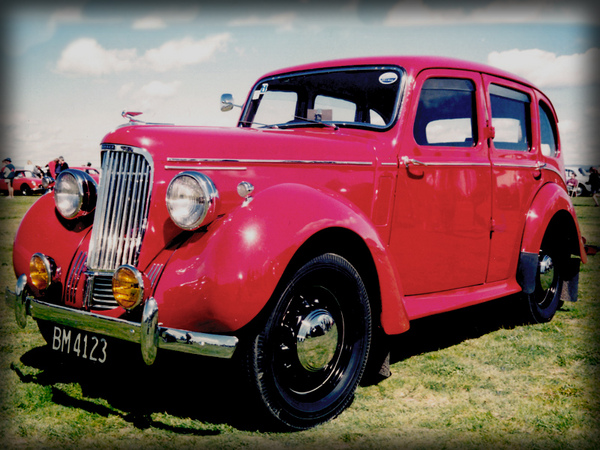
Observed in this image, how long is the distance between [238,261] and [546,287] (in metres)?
3.49

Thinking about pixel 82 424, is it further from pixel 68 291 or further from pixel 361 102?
pixel 361 102

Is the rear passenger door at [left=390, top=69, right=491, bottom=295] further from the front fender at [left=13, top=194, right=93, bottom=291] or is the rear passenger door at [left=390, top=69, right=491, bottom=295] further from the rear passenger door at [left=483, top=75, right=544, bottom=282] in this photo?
the front fender at [left=13, top=194, right=93, bottom=291]

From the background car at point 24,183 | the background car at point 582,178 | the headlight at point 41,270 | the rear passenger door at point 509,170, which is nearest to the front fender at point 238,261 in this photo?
the headlight at point 41,270

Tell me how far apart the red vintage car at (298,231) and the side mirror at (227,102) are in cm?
1

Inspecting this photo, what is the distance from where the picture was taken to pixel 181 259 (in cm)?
254

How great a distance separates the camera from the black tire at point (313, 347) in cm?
256

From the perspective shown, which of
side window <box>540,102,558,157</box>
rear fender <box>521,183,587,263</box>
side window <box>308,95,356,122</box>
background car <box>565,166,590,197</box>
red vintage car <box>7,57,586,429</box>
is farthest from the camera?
background car <box>565,166,590,197</box>

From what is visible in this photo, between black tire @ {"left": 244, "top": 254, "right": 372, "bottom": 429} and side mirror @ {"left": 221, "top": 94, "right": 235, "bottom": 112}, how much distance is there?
1956 mm

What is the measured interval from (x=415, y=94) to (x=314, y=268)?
1514mm

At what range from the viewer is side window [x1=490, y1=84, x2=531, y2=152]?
13.8 ft

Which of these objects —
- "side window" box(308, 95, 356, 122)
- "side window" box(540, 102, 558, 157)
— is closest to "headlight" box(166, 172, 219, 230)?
"side window" box(308, 95, 356, 122)

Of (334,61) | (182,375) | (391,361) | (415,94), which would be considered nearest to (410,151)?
(415,94)

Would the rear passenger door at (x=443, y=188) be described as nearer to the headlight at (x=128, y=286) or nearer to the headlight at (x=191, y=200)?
the headlight at (x=191, y=200)

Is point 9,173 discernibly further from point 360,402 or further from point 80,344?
point 360,402
